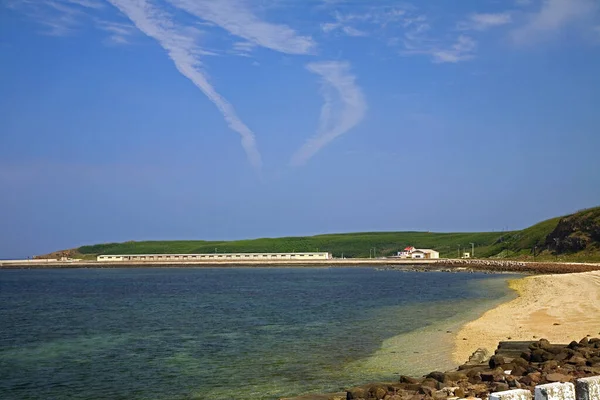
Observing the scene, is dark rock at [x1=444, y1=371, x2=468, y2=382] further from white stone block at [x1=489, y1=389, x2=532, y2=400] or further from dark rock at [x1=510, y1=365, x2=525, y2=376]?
white stone block at [x1=489, y1=389, x2=532, y2=400]

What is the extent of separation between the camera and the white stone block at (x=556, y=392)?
295 inches

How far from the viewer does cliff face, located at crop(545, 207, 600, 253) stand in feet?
362

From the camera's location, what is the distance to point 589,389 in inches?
304

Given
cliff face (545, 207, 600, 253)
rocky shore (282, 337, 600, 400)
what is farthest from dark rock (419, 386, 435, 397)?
→ cliff face (545, 207, 600, 253)

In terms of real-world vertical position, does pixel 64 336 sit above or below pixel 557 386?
below

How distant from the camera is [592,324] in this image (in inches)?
1084

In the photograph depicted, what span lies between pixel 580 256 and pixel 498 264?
647 inches

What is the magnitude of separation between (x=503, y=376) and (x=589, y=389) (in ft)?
24.9

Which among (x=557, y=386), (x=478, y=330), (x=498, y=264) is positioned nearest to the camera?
(x=557, y=386)

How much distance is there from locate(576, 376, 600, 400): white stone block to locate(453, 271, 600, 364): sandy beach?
14.5m

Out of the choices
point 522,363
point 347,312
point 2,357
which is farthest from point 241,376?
point 347,312

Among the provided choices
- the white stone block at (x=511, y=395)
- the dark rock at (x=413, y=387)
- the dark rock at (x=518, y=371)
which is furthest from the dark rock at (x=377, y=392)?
the white stone block at (x=511, y=395)

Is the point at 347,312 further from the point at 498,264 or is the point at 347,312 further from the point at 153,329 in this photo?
the point at 498,264

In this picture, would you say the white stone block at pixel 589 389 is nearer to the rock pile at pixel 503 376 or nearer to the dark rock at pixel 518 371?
the rock pile at pixel 503 376
